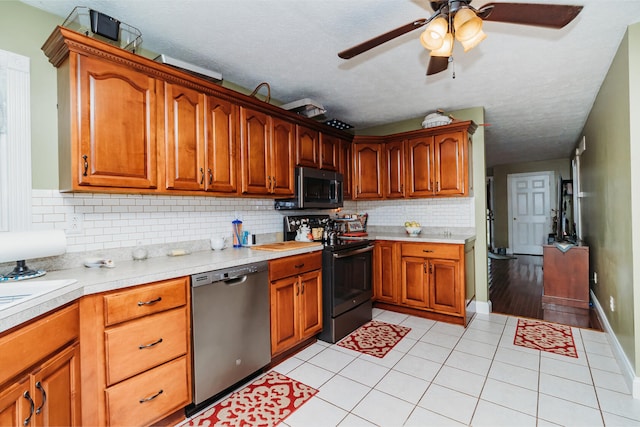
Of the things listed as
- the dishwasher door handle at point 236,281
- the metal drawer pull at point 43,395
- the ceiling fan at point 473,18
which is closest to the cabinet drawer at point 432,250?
the dishwasher door handle at point 236,281

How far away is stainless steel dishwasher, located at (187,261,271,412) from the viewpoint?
6.19 feet

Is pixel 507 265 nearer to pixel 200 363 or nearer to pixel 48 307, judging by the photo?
pixel 200 363

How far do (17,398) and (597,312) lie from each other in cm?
495

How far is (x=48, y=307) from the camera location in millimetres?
1234

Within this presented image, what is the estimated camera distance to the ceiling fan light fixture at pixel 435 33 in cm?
144

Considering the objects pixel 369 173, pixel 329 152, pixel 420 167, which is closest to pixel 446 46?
pixel 329 152

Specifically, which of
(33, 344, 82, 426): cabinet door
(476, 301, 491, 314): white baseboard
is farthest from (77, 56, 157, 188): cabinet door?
(476, 301, 491, 314): white baseboard

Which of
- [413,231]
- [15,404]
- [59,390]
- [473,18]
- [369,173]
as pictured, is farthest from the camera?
[369,173]

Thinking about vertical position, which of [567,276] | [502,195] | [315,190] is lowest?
[567,276]

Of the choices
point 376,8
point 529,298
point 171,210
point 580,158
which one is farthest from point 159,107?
point 580,158

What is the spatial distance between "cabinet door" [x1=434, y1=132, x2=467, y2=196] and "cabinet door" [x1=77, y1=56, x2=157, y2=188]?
2986mm

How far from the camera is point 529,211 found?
7.67 metres

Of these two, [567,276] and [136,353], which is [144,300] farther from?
[567,276]

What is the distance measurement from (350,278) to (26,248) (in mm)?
2432
